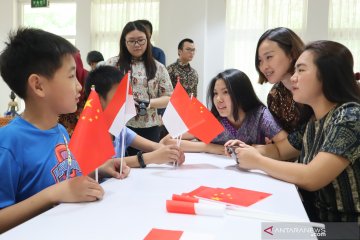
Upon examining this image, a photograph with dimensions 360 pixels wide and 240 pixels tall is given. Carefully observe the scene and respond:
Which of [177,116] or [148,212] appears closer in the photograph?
[148,212]

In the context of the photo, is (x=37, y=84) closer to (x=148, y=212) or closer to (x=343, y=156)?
(x=148, y=212)

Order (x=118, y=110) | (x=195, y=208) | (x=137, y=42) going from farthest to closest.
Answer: (x=137, y=42) → (x=118, y=110) → (x=195, y=208)

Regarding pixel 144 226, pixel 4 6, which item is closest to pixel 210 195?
pixel 144 226

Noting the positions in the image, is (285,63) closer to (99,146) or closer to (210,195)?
(210,195)

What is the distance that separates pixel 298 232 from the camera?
827 millimetres

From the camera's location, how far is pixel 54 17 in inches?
272

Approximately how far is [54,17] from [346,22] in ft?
17.3

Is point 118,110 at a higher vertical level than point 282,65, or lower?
lower

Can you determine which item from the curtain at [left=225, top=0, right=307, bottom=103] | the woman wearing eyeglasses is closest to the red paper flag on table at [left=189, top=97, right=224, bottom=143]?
the woman wearing eyeglasses

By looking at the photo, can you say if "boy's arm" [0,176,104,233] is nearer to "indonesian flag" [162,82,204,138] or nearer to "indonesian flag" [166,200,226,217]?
"indonesian flag" [166,200,226,217]

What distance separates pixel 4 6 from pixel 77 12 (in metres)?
1.57

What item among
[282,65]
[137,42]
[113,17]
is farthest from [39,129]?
[113,17]

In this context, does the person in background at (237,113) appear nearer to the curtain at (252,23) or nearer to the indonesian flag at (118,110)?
the indonesian flag at (118,110)

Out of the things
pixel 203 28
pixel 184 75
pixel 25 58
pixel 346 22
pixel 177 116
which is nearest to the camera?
pixel 25 58
